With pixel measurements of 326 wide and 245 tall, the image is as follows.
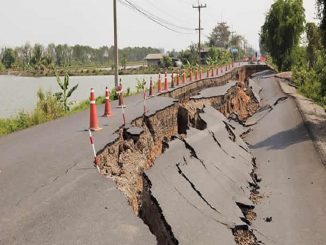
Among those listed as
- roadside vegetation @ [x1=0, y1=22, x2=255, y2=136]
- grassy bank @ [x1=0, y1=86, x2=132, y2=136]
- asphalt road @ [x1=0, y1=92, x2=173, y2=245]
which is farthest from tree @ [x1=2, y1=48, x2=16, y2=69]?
asphalt road @ [x1=0, y1=92, x2=173, y2=245]

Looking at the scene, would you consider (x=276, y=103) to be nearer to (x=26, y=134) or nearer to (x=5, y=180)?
(x=26, y=134)

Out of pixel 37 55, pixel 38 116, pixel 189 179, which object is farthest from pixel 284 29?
pixel 37 55

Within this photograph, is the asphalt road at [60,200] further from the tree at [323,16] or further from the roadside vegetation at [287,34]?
the roadside vegetation at [287,34]

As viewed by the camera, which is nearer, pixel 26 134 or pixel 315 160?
pixel 26 134

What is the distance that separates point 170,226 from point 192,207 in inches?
49.5

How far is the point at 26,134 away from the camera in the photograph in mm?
9992

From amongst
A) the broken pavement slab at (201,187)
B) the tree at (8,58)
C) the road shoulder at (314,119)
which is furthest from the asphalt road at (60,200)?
the tree at (8,58)

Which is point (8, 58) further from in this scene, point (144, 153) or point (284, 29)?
point (144, 153)

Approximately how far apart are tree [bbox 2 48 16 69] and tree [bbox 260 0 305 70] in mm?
84940

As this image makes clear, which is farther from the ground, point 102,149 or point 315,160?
point 102,149

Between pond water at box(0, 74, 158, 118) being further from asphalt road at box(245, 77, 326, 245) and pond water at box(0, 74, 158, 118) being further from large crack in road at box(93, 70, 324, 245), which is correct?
asphalt road at box(245, 77, 326, 245)

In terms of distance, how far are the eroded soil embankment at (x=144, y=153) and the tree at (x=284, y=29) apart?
82.1ft

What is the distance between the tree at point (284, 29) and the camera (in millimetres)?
39312

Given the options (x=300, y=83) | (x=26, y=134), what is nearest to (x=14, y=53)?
(x=300, y=83)
